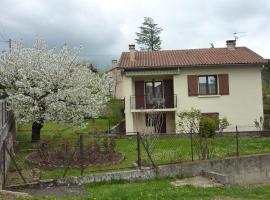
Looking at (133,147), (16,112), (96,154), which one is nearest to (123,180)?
(96,154)

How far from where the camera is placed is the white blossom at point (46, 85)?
2219cm

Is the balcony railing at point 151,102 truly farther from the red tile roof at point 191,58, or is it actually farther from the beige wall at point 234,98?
the red tile roof at point 191,58

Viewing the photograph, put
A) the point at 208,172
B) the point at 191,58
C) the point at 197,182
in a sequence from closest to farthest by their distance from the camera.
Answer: the point at 197,182 < the point at 208,172 < the point at 191,58

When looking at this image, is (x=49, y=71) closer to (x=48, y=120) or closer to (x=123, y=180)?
(x=48, y=120)

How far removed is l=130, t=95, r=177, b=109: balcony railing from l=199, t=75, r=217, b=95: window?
205cm

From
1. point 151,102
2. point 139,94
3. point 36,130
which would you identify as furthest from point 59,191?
point 139,94

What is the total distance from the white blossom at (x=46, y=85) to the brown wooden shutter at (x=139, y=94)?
6.71 m

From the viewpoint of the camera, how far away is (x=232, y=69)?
31.1 meters

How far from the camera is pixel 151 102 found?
31.8m

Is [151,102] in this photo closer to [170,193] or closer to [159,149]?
[159,149]

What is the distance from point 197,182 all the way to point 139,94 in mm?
17227

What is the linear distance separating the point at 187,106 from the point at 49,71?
1157cm

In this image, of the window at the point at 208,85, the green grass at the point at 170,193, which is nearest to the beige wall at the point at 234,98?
the window at the point at 208,85

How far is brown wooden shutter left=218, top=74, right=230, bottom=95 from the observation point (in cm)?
3092
